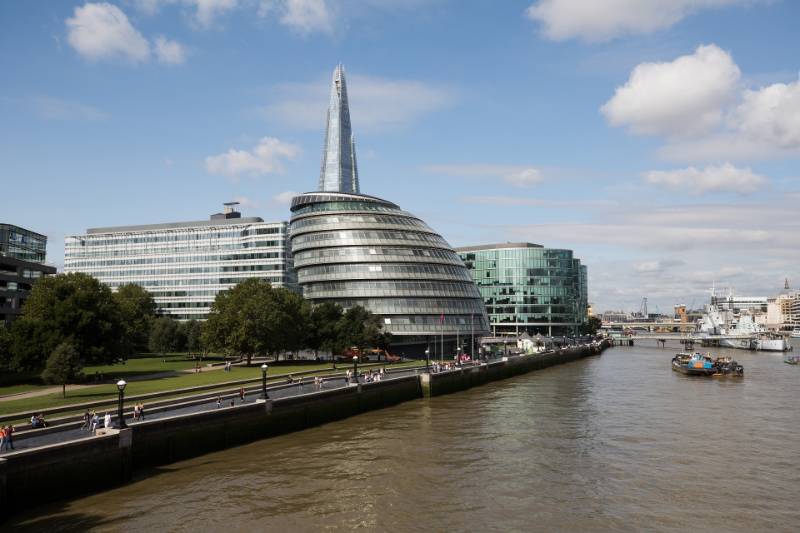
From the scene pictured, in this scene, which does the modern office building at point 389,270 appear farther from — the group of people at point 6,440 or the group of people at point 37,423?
the group of people at point 6,440

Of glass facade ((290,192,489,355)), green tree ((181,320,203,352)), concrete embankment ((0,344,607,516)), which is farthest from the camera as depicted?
glass facade ((290,192,489,355))

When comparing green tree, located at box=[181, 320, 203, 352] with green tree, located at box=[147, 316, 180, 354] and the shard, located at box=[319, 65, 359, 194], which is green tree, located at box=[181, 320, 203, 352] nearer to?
green tree, located at box=[147, 316, 180, 354]

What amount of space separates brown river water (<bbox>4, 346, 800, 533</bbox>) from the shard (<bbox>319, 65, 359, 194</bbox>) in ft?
462

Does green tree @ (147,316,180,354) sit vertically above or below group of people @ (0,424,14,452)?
above

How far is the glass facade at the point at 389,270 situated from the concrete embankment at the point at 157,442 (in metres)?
49.5

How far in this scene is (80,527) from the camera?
2523cm

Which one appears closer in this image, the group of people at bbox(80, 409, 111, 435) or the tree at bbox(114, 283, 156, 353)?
the group of people at bbox(80, 409, 111, 435)

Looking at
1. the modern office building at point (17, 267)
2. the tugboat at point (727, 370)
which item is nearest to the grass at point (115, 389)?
the modern office building at point (17, 267)

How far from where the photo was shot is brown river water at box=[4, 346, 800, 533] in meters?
26.5

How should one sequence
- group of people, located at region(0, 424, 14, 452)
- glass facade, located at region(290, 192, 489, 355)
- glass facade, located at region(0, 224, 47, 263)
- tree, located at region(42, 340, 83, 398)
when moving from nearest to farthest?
group of people, located at region(0, 424, 14, 452)
tree, located at region(42, 340, 83, 398)
glass facade, located at region(0, 224, 47, 263)
glass facade, located at region(290, 192, 489, 355)

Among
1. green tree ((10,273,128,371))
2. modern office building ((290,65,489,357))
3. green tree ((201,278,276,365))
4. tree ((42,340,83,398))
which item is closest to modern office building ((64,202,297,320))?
modern office building ((290,65,489,357))

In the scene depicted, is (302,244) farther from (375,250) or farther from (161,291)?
(161,291)

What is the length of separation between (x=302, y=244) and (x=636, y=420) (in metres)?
83.4

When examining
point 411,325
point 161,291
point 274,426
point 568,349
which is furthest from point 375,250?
point 161,291
